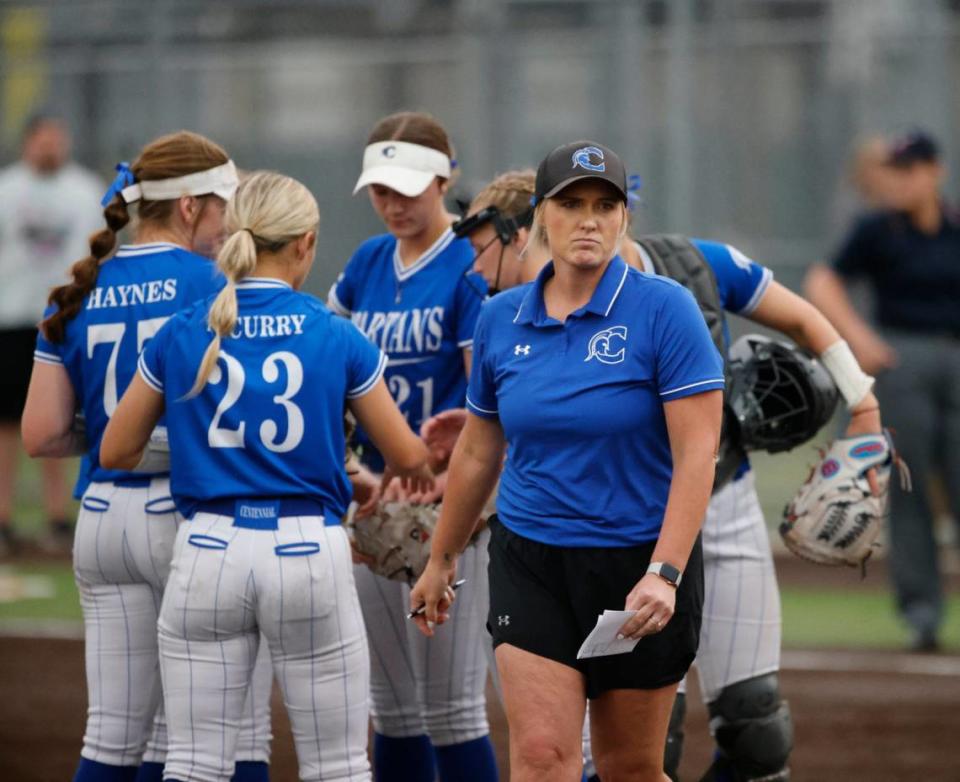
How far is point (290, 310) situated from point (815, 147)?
8397 mm

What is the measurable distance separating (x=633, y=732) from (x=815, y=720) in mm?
3445

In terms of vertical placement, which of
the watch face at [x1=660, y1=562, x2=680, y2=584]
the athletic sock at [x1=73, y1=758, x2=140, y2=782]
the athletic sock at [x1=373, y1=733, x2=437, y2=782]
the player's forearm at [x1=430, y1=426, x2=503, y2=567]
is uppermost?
the player's forearm at [x1=430, y1=426, x2=503, y2=567]

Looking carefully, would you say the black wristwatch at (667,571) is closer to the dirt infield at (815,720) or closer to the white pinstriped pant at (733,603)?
the white pinstriped pant at (733,603)

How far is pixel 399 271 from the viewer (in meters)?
5.45

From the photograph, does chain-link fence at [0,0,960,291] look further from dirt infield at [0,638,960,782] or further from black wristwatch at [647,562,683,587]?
black wristwatch at [647,562,683,587]

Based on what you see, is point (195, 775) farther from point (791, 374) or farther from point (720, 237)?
point (720, 237)

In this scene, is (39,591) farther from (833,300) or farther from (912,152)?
(912,152)

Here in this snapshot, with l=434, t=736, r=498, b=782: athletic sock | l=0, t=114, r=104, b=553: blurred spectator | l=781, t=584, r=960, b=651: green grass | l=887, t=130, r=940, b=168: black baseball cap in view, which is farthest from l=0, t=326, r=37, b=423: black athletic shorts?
l=434, t=736, r=498, b=782: athletic sock

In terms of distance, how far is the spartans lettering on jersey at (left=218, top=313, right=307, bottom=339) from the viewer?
14.5 ft

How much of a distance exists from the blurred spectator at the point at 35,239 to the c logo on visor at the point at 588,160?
24.9 feet

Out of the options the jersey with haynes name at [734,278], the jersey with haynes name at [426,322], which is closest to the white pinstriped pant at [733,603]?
the jersey with haynes name at [734,278]

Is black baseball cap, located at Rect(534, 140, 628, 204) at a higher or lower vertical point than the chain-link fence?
lower

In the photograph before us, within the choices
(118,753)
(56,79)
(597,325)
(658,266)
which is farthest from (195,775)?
(56,79)

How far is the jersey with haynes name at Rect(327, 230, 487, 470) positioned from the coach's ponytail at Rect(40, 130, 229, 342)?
68 centimetres
